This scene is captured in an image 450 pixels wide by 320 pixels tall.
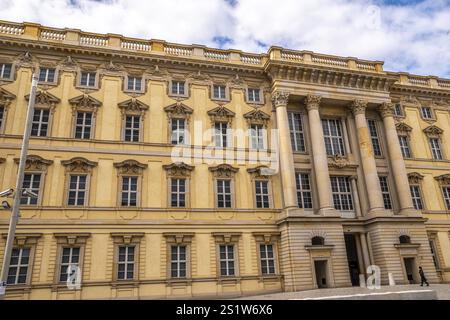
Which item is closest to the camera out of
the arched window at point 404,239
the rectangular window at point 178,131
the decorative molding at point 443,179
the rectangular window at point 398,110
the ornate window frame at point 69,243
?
the ornate window frame at point 69,243

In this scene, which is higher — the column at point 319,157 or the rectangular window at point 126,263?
the column at point 319,157

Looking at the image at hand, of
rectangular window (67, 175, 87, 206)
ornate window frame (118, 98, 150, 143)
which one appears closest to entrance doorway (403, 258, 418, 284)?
ornate window frame (118, 98, 150, 143)

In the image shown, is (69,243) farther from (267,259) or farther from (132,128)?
(267,259)

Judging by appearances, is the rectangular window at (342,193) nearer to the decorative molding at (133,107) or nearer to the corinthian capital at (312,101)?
the corinthian capital at (312,101)

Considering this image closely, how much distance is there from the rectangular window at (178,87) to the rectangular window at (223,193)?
777cm

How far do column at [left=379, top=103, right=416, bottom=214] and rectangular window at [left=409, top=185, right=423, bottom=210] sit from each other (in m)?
2.25

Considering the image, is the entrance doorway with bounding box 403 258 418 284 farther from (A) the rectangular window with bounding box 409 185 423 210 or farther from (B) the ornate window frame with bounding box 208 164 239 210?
(B) the ornate window frame with bounding box 208 164 239 210

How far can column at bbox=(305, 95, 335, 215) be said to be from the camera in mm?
26203

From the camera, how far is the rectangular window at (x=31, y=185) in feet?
70.9

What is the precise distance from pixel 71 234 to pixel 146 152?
24.0ft

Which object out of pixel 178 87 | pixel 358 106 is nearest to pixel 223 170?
pixel 178 87

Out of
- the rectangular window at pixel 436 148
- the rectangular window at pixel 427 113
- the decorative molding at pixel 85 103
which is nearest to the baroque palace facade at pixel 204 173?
the decorative molding at pixel 85 103

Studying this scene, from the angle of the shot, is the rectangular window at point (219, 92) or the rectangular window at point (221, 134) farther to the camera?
the rectangular window at point (219, 92)
